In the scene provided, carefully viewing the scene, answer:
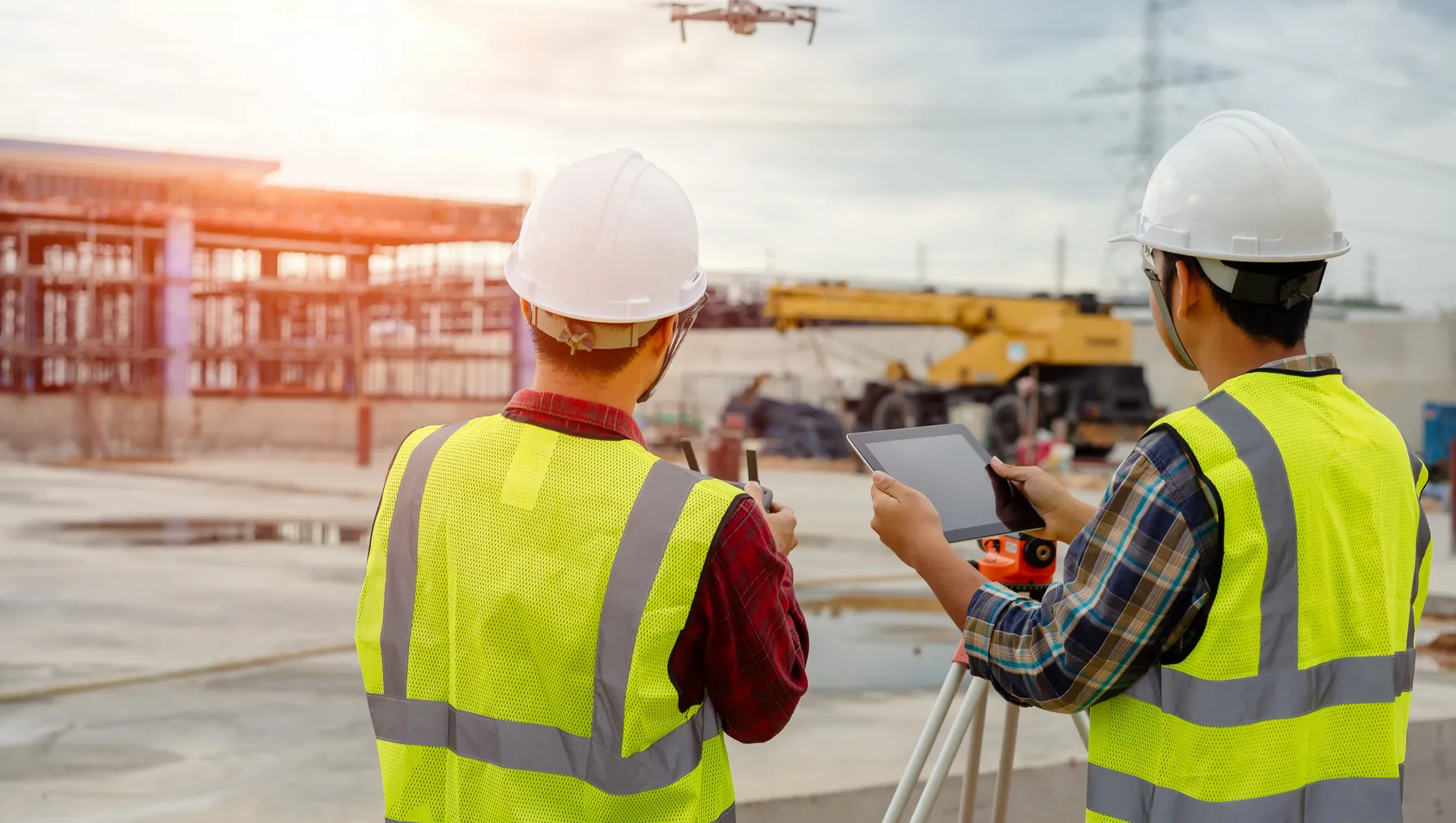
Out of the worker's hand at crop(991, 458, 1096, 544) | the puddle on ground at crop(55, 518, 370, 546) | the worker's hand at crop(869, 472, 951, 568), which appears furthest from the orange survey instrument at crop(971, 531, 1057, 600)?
the puddle on ground at crop(55, 518, 370, 546)

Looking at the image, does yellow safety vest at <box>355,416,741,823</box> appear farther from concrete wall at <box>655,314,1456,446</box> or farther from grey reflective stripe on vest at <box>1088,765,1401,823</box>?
concrete wall at <box>655,314,1456,446</box>

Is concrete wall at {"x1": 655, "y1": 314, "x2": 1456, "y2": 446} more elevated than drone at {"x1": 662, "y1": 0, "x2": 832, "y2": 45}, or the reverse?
drone at {"x1": 662, "y1": 0, "x2": 832, "y2": 45}

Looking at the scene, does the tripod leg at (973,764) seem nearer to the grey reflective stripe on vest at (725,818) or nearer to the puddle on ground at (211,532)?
the grey reflective stripe on vest at (725,818)

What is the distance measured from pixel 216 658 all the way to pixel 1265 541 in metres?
5.88

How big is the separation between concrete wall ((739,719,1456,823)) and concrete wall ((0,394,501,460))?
2044cm

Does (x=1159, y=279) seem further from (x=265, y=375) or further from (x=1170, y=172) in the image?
(x=265, y=375)

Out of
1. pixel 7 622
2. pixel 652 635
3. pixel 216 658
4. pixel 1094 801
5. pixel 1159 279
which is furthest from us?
pixel 7 622

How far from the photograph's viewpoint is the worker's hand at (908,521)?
1.89 meters

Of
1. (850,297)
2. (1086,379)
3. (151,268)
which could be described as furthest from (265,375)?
(1086,379)

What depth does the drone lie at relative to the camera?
225 inches

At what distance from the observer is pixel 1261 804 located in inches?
63.7

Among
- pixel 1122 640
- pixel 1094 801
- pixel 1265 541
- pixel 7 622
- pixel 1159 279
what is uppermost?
pixel 1159 279

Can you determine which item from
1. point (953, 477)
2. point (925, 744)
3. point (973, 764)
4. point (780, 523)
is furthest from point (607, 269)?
point (973, 764)

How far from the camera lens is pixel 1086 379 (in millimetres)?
21797
